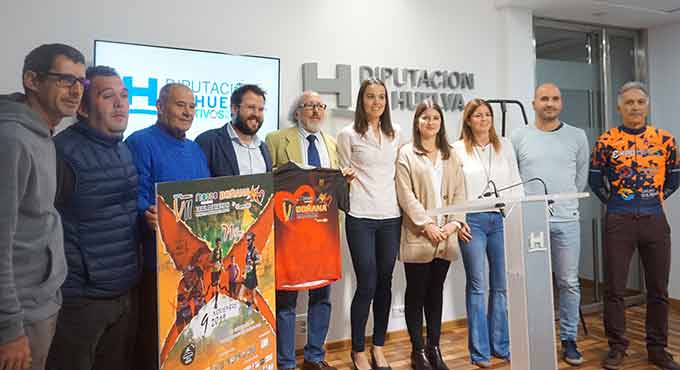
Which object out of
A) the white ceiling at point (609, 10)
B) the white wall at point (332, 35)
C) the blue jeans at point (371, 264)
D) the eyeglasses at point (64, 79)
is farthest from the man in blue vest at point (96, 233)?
the white ceiling at point (609, 10)

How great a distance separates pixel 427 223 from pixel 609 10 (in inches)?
109

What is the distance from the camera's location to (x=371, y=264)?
2986 mm

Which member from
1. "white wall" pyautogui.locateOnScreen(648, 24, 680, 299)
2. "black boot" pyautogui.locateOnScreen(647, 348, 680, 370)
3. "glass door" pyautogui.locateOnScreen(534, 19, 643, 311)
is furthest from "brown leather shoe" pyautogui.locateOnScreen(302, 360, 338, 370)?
"white wall" pyautogui.locateOnScreen(648, 24, 680, 299)

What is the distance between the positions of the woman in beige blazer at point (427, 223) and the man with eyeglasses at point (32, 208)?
1886mm

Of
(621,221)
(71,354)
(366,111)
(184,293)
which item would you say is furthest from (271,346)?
(621,221)

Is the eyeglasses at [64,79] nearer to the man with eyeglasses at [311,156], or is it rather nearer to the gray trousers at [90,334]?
the gray trousers at [90,334]

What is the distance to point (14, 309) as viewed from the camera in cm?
145

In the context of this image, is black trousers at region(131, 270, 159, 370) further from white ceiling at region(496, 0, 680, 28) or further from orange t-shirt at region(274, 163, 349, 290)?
white ceiling at region(496, 0, 680, 28)

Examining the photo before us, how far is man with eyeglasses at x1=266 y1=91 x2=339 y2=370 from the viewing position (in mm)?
3082

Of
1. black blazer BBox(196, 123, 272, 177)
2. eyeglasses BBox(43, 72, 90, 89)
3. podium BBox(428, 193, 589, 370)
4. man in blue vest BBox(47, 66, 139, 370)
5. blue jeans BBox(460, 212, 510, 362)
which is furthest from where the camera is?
blue jeans BBox(460, 212, 510, 362)

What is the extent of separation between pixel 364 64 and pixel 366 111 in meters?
0.86

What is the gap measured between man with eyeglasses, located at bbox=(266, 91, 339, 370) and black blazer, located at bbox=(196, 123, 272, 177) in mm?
391

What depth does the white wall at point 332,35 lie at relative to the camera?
9.46ft

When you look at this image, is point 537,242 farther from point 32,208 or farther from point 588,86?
point 588,86
